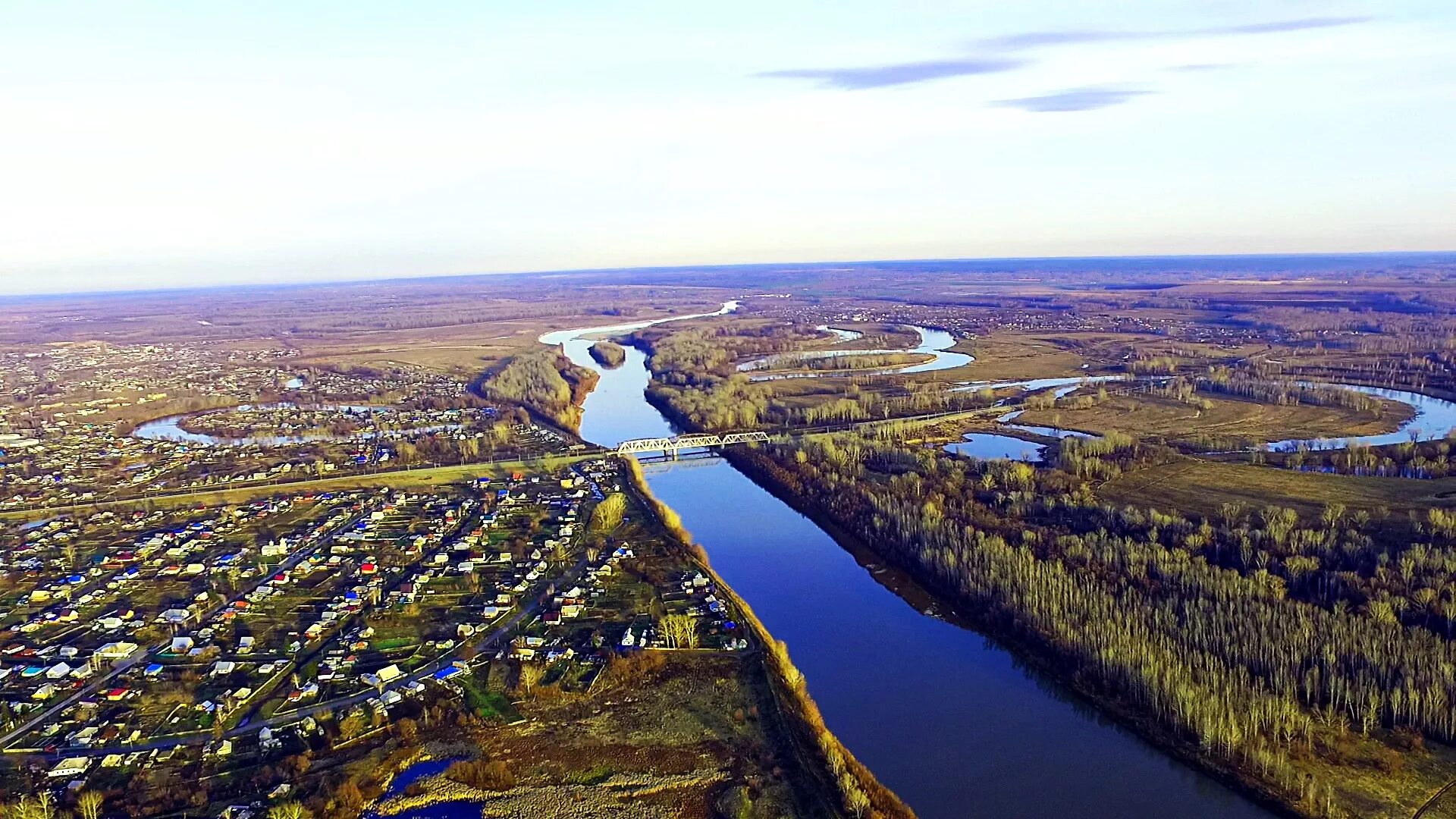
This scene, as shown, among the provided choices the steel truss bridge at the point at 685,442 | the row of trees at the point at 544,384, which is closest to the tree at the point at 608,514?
the steel truss bridge at the point at 685,442

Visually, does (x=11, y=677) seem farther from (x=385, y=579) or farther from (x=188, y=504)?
(x=188, y=504)

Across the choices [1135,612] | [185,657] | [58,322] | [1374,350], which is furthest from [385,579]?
[58,322]

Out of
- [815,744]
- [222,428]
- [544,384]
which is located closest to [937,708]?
[815,744]

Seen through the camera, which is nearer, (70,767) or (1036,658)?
(70,767)

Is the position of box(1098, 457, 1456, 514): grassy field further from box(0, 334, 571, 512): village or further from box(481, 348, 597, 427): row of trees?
box(481, 348, 597, 427): row of trees

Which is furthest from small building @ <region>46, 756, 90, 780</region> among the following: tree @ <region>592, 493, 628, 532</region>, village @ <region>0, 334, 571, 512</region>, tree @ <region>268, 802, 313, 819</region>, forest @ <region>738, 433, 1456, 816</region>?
village @ <region>0, 334, 571, 512</region>

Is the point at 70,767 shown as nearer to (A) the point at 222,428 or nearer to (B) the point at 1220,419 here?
(A) the point at 222,428
